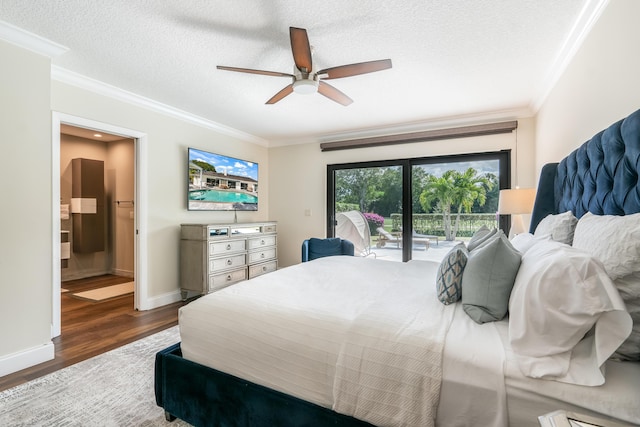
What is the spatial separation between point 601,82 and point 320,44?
188 centimetres

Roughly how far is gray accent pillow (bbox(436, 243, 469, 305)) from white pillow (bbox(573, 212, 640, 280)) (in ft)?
1.66

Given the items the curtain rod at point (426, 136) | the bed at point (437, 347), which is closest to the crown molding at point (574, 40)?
the curtain rod at point (426, 136)

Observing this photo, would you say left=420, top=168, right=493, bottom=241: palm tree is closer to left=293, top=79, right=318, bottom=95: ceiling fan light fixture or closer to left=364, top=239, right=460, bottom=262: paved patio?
left=364, top=239, right=460, bottom=262: paved patio

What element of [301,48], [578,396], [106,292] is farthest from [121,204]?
[578,396]

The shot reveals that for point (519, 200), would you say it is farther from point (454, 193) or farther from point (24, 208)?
point (24, 208)

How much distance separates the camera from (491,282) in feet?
4.28

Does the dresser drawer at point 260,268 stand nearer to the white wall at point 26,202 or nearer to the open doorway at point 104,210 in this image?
the open doorway at point 104,210

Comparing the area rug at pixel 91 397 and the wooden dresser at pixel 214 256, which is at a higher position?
the wooden dresser at pixel 214 256

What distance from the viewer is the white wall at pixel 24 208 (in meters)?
2.20

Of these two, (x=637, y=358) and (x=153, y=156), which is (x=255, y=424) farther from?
(x=153, y=156)

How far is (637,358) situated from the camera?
999 mm

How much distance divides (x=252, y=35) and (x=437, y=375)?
7.95 ft

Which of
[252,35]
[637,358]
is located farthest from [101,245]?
[637,358]

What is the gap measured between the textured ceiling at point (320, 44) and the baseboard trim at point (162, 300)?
7.88ft
